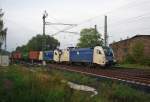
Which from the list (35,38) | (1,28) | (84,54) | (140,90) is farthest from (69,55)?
(35,38)

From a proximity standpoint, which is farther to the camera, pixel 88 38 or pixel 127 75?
pixel 88 38

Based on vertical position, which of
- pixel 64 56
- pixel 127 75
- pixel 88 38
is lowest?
pixel 127 75

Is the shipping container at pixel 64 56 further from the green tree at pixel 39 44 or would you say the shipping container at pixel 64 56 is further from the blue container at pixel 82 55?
the green tree at pixel 39 44

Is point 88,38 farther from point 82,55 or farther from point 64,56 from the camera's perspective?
point 82,55

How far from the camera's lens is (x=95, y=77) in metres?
23.1

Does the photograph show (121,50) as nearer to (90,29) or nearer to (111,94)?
(90,29)

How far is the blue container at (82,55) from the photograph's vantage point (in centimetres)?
3609

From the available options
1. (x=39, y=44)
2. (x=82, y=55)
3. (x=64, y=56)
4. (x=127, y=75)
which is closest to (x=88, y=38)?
(x=64, y=56)

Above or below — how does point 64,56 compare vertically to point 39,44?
below

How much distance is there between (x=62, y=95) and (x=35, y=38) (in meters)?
123

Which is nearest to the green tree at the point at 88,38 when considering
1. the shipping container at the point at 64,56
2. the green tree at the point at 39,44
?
the shipping container at the point at 64,56

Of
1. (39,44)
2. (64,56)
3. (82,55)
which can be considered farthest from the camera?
(39,44)

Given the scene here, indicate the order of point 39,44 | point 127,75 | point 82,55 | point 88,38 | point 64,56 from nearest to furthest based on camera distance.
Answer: point 127,75, point 82,55, point 64,56, point 88,38, point 39,44

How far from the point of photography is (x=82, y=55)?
38.2 meters
